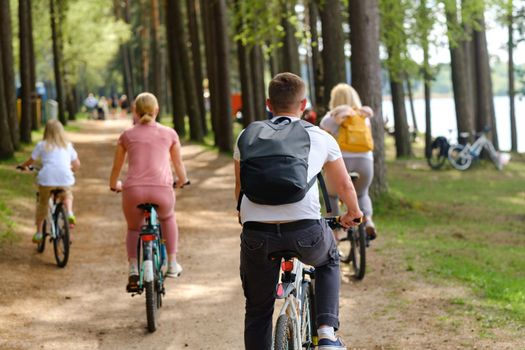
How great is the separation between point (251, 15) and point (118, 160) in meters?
13.2

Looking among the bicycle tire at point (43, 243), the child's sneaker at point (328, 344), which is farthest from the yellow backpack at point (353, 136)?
the child's sneaker at point (328, 344)

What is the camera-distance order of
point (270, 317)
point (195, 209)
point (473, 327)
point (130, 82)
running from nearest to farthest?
point (270, 317) < point (473, 327) < point (195, 209) < point (130, 82)

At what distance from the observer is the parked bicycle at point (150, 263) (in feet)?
25.8

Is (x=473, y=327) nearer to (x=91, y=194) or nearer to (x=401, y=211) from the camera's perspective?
(x=401, y=211)

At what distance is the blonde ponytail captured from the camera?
8141 mm

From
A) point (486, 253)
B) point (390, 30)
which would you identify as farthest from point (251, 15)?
point (486, 253)

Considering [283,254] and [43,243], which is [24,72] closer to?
[43,243]

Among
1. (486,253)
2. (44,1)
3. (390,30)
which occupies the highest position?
(44,1)

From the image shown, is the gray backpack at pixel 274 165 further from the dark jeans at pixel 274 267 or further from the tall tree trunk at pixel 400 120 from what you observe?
the tall tree trunk at pixel 400 120

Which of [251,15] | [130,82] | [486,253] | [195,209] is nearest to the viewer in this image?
[486,253]

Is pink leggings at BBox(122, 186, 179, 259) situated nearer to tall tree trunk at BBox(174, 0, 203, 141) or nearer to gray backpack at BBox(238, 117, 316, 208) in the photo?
gray backpack at BBox(238, 117, 316, 208)

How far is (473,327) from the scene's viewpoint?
24.7 ft

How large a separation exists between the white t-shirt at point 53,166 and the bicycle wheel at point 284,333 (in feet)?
21.1

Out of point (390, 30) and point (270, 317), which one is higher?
point (390, 30)
